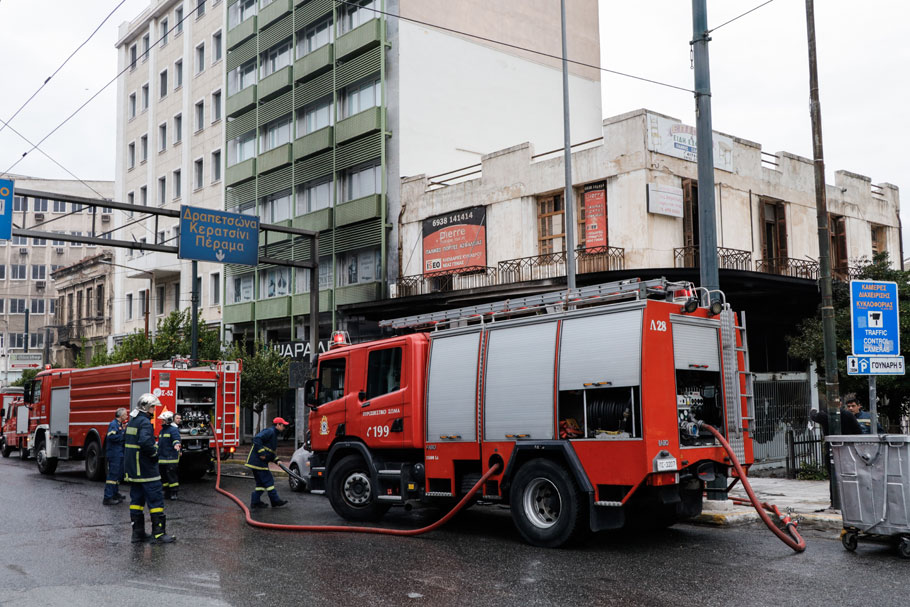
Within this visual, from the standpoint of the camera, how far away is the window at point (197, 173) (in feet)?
139

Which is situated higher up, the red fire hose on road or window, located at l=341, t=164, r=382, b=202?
window, located at l=341, t=164, r=382, b=202

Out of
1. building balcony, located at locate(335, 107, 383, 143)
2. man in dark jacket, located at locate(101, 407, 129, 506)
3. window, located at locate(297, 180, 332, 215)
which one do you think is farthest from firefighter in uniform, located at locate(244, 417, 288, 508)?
window, located at locate(297, 180, 332, 215)

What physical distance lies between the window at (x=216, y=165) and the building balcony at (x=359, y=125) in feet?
33.0

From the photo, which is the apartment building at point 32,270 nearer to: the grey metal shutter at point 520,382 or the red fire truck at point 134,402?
the red fire truck at point 134,402

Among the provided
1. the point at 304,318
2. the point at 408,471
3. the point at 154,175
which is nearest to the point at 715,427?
Result: the point at 408,471

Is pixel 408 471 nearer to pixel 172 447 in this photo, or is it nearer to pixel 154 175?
pixel 172 447

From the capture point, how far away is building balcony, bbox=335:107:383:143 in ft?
104

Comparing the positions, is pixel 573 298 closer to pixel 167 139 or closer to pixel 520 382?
pixel 520 382

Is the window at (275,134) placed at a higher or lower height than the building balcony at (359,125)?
higher

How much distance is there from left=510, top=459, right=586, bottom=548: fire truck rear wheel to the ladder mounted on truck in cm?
200

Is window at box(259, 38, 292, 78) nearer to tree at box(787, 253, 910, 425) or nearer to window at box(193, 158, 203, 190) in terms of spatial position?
window at box(193, 158, 203, 190)

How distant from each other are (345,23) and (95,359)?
17.7m

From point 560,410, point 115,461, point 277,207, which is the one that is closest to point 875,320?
point 560,410

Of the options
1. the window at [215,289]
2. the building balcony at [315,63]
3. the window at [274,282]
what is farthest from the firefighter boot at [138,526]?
the window at [215,289]
